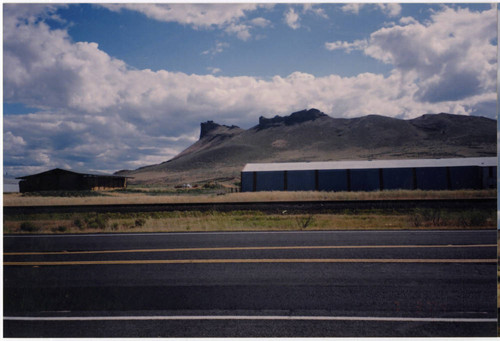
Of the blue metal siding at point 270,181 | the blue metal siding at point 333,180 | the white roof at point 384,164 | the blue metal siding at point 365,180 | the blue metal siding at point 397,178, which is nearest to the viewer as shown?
the white roof at point 384,164

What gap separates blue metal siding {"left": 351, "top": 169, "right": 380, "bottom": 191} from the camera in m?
31.4

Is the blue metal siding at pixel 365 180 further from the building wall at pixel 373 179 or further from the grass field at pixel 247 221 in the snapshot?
the grass field at pixel 247 221

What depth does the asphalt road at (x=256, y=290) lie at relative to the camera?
428 centimetres

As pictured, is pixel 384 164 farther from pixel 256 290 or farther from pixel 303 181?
pixel 256 290

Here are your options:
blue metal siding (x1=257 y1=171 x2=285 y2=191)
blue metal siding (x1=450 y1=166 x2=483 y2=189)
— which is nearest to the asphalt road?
blue metal siding (x1=257 y1=171 x2=285 y2=191)

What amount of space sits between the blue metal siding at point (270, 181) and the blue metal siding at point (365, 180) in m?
6.77

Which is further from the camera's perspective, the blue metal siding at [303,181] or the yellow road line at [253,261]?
the blue metal siding at [303,181]

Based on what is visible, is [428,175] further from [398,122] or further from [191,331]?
[398,122]

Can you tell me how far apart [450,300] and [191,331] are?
3679 millimetres

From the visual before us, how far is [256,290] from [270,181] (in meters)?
27.8

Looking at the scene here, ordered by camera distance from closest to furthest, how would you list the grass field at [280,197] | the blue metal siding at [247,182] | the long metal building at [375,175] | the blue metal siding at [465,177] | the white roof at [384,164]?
the grass field at [280,197] < the blue metal siding at [465,177] < the long metal building at [375,175] < the white roof at [384,164] < the blue metal siding at [247,182]

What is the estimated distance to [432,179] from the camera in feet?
99.5

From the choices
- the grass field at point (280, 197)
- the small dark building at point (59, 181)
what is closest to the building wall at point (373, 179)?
the grass field at point (280, 197)

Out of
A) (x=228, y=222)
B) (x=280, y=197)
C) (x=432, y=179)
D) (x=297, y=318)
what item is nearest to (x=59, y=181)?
(x=280, y=197)
